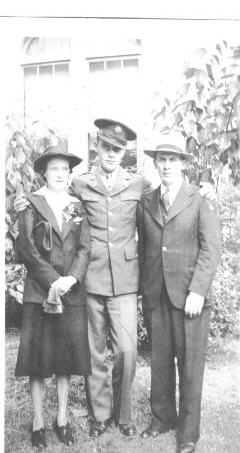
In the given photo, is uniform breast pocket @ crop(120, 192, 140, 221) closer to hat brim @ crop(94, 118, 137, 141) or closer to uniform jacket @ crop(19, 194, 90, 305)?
uniform jacket @ crop(19, 194, 90, 305)

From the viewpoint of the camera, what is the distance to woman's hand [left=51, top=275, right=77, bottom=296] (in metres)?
2.44

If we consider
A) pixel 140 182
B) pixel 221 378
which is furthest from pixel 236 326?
pixel 140 182

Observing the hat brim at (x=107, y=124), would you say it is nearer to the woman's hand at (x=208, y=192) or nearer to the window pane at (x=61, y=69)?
the window pane at (x=61, y=69)

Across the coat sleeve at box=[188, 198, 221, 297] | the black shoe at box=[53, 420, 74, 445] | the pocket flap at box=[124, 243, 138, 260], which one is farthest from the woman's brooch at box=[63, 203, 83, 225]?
the black shoe at box=[53, 420, 74, 445]


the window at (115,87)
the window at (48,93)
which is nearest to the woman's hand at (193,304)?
the window at (115,87)

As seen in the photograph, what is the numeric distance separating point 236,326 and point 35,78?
1796 mm

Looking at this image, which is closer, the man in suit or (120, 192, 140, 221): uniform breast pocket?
the man in suit

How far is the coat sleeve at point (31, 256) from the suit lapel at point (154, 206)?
0.56 m

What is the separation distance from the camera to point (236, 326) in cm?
293

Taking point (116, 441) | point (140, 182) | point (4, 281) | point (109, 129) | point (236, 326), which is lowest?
point (116, 441)

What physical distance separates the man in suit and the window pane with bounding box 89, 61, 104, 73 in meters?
0.58

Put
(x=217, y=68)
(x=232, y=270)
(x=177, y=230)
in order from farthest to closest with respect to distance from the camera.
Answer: (x=232, y=270), (x=217, y=68), (x=177, y=230)

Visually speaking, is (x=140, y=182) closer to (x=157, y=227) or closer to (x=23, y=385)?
(x=157, y=227)

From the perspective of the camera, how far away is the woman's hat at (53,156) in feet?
8.20
